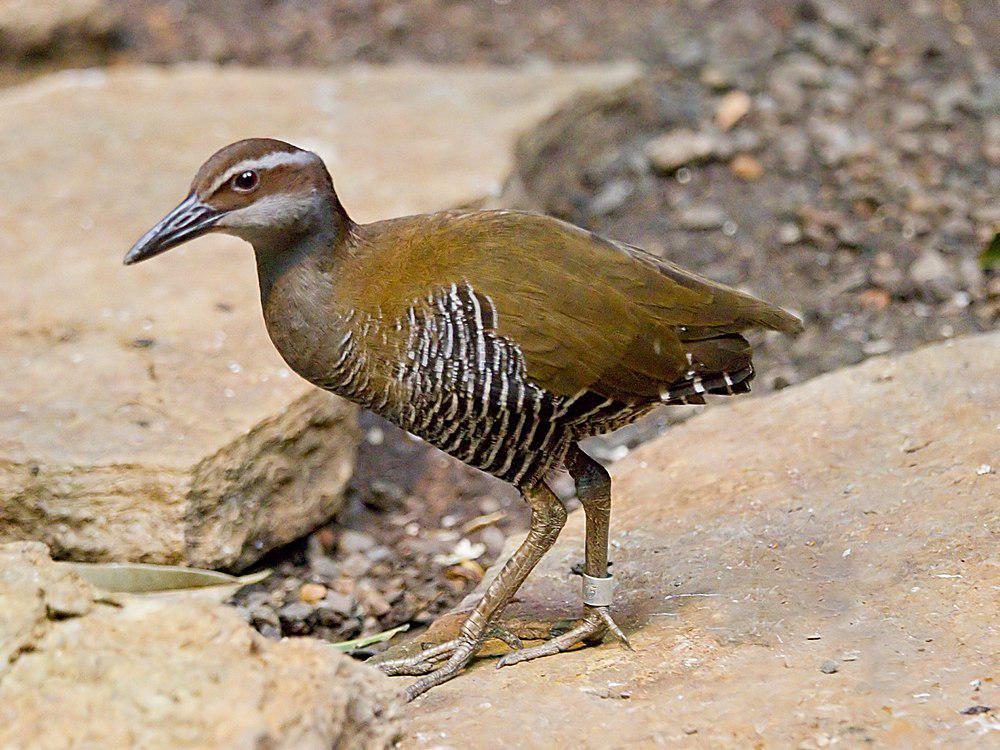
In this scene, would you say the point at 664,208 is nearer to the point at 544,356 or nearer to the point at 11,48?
the point at 544,356

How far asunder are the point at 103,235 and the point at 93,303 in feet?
2.47

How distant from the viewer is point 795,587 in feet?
14.5

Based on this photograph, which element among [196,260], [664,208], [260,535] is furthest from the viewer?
[664,208]

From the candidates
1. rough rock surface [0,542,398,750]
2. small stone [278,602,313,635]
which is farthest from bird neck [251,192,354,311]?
small stone [278,602,313,635]

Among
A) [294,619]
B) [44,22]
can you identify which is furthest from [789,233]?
[44,22]

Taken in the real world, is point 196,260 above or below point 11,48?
below

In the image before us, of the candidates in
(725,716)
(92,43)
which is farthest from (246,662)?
(92,43)

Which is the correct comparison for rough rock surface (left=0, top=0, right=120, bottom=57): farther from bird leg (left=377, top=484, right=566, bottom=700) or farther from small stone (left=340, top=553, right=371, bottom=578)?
bird leg (left=377, top=484, right=566, bottom=700)

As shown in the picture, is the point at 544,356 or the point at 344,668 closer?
the point at 344,668

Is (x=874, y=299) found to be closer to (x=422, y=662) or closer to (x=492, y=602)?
(x=492, y=602)

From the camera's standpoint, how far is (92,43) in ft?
32.4

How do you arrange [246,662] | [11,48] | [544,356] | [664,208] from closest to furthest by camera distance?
1. [246,662]
2. [544,356]
3. [664,208]
4. [11,48]

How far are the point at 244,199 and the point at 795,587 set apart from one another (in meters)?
2.25

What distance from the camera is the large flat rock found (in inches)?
201
